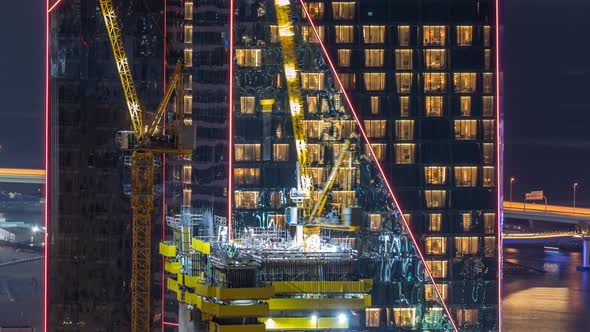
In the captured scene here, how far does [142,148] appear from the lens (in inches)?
6821

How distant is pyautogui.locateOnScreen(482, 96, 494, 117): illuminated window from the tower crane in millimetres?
28964

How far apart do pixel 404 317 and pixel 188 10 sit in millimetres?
36210

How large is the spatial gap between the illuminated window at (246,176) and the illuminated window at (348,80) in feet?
37.4

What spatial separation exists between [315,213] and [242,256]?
91.2 ft

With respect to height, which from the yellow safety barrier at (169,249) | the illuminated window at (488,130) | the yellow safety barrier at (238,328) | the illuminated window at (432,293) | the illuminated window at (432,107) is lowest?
the illuminated window at (432,293)

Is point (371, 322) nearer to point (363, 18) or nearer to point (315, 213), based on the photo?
point (315, 213)

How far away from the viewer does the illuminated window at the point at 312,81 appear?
603 ft

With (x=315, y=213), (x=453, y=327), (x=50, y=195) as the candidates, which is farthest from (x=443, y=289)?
(x=50, y=195)

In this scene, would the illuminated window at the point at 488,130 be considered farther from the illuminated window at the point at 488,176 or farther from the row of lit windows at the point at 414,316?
the row of lit windows at the point at 414,316

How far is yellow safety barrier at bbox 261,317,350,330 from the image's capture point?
165 meters

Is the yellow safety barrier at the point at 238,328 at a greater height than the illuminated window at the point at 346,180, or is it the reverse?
the illuminated window at the point at 346,180

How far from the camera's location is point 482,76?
7416 inches

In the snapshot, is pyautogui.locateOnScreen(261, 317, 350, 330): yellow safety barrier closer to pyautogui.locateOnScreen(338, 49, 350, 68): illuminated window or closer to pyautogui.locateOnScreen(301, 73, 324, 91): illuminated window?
pyautogui.locateOnScreen(301, 73, 324, 91): illuminated window

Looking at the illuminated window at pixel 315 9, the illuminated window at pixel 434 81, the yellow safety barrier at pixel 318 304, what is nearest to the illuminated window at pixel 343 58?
the illuminated window at pixel 315 9
